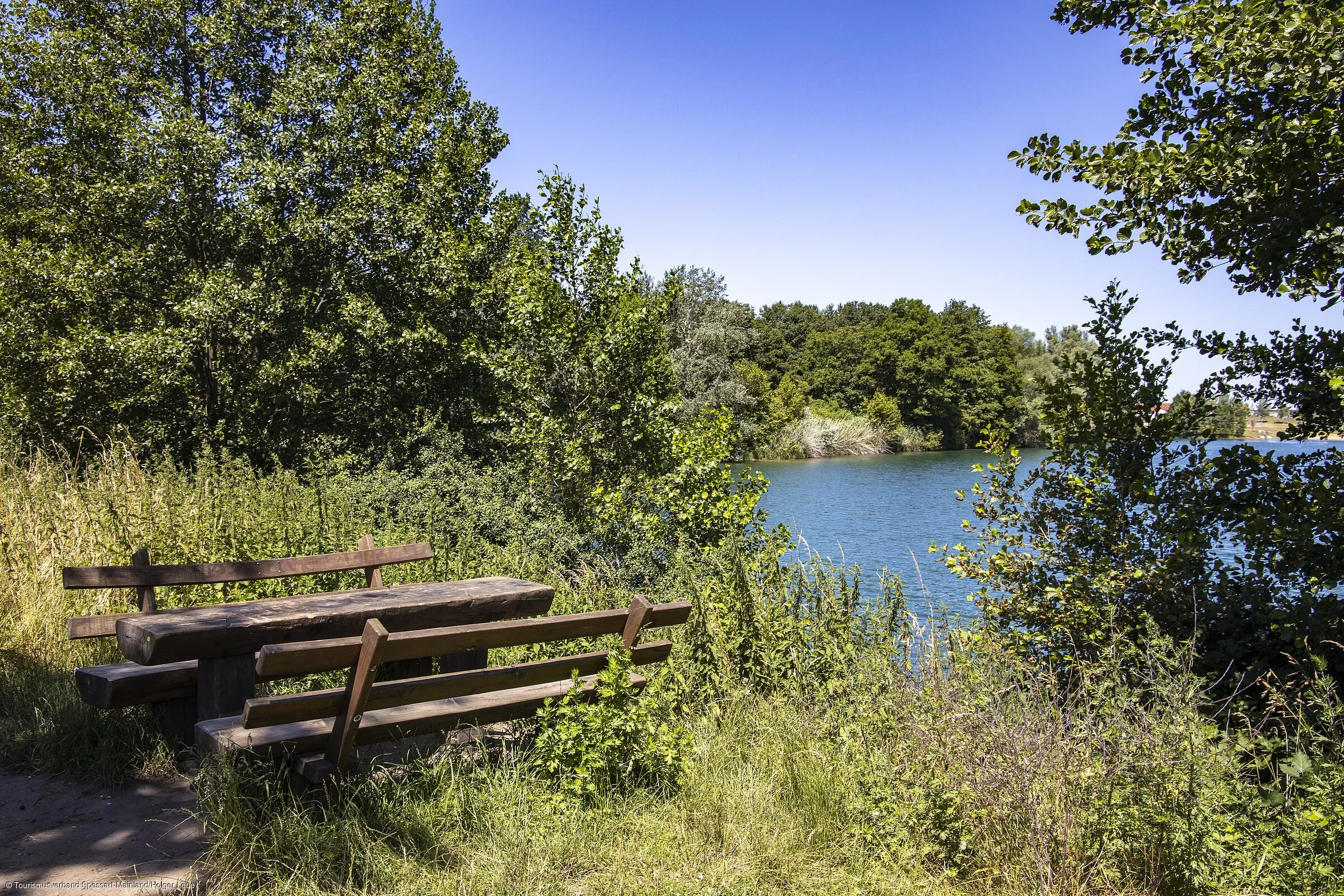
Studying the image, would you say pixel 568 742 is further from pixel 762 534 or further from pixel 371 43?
pixel 371 43

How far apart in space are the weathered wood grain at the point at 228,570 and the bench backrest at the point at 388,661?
172cm

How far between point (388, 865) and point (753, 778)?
1.55 m

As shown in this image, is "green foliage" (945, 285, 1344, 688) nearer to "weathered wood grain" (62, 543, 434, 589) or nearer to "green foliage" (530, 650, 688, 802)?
"green foliage" (530, 650, 688, 802)

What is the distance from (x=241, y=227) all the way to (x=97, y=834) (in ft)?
37.6

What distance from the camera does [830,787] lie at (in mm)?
3535

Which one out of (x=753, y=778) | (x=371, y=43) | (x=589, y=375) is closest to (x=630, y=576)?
(x=589, y=375)

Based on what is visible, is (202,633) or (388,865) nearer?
(388,865)

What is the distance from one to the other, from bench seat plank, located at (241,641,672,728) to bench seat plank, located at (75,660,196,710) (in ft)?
3.63

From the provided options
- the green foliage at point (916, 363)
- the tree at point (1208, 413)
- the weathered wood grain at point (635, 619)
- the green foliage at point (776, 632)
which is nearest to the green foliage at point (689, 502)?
the green foliage at point (776, 632)

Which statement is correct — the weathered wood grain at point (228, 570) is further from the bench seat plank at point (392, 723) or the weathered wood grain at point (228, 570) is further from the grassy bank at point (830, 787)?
the bench seat plank at point (392, 723)

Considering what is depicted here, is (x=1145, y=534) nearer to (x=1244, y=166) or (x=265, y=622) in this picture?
(x=1244, y=166)

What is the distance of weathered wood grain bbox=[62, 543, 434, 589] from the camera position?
433 cm

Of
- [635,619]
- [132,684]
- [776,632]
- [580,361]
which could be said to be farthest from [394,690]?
[580,361]

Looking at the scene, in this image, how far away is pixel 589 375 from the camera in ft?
30.8
